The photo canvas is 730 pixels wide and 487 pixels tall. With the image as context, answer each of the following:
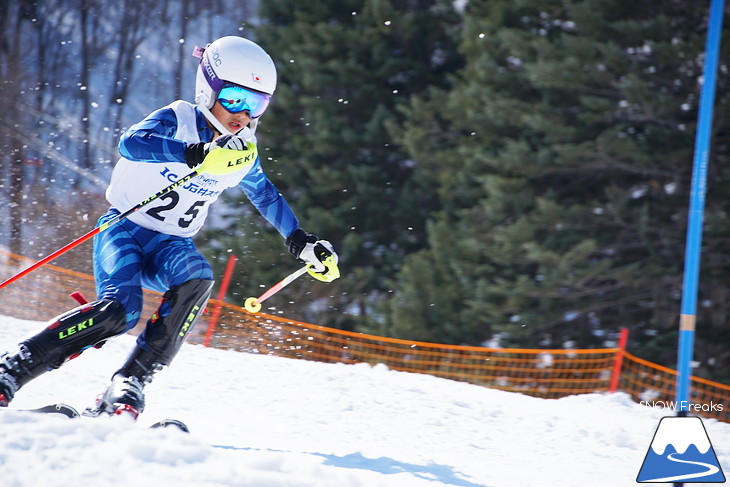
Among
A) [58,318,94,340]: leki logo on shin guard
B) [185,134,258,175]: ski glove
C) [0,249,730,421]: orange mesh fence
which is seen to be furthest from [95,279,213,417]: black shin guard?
[0,249,730,421]: orange mesh fence

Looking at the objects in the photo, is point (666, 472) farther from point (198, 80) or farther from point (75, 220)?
point (75, 220)

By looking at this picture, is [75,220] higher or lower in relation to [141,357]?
higher

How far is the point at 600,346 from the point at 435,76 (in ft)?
23.0

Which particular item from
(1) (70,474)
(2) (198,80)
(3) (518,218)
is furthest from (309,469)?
(3) (518,218)

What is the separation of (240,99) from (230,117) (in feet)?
0.32

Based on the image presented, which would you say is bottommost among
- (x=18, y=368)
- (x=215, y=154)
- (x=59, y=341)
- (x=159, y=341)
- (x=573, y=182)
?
(x=18, y=368)

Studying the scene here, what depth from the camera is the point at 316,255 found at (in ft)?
12.4

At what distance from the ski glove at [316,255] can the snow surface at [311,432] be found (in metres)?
0.85

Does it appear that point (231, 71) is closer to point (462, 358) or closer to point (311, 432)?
point (311, 432)

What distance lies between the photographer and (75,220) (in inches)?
749

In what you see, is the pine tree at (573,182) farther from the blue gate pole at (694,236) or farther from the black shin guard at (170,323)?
the black shin guard at (170,323)

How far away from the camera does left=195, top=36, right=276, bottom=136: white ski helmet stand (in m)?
3.32

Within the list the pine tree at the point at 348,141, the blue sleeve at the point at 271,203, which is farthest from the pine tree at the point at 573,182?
the blue sleeve at the point at 271,203

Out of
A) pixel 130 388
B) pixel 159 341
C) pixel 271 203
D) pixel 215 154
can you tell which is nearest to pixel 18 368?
pixel 130 388
